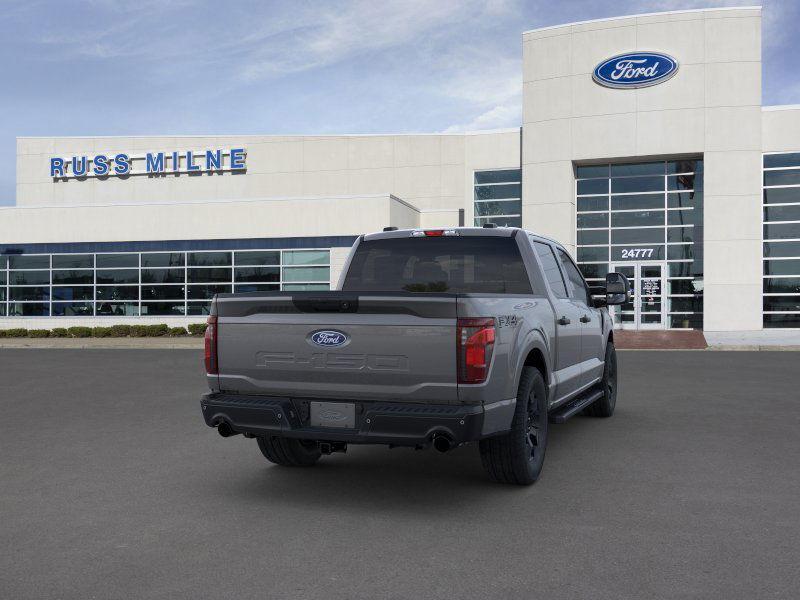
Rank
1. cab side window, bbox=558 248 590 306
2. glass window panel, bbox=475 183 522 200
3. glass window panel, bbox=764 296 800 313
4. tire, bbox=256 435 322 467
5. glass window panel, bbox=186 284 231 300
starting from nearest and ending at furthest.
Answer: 1. tire, bbox=256 435 322 467
2. cab side window, bbox=558 248 590 306
3. glass window panel, bbox=764 296 800 313
4. glass window panel, bbox=186 284 231 300
5. glass window panel, bbox=475 183 522 200

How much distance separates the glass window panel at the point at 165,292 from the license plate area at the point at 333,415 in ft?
97.2

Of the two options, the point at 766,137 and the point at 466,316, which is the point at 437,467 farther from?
the point at 766,137

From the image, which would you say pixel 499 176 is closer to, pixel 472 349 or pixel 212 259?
pixel 212 259

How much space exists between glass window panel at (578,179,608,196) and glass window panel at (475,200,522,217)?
310 cm

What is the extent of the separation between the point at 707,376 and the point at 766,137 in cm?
1814

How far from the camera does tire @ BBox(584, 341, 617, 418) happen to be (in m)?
9.29

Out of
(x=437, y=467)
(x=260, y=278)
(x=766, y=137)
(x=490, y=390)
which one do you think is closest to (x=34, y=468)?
(x=437, y=467)

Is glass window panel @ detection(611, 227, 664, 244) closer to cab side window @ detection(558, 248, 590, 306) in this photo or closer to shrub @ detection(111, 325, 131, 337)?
shrub @ detection(111, 325, 131, 337)

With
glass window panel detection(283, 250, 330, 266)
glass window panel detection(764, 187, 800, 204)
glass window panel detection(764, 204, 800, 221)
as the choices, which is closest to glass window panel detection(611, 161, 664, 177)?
glass window panel detection(764, 187, 800, 204)

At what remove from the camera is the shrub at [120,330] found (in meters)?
30.0

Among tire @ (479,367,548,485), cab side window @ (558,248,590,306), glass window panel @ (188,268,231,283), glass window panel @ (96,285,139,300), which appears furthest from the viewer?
glass window panel @ (96,285,139,300)

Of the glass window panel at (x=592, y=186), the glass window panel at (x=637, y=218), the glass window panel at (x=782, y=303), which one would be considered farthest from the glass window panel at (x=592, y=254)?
the glass window panel at (x=782, y=303)

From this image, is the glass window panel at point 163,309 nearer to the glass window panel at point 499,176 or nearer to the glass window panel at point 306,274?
the glass window panel at point 306,274

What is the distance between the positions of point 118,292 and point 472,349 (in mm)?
31959
